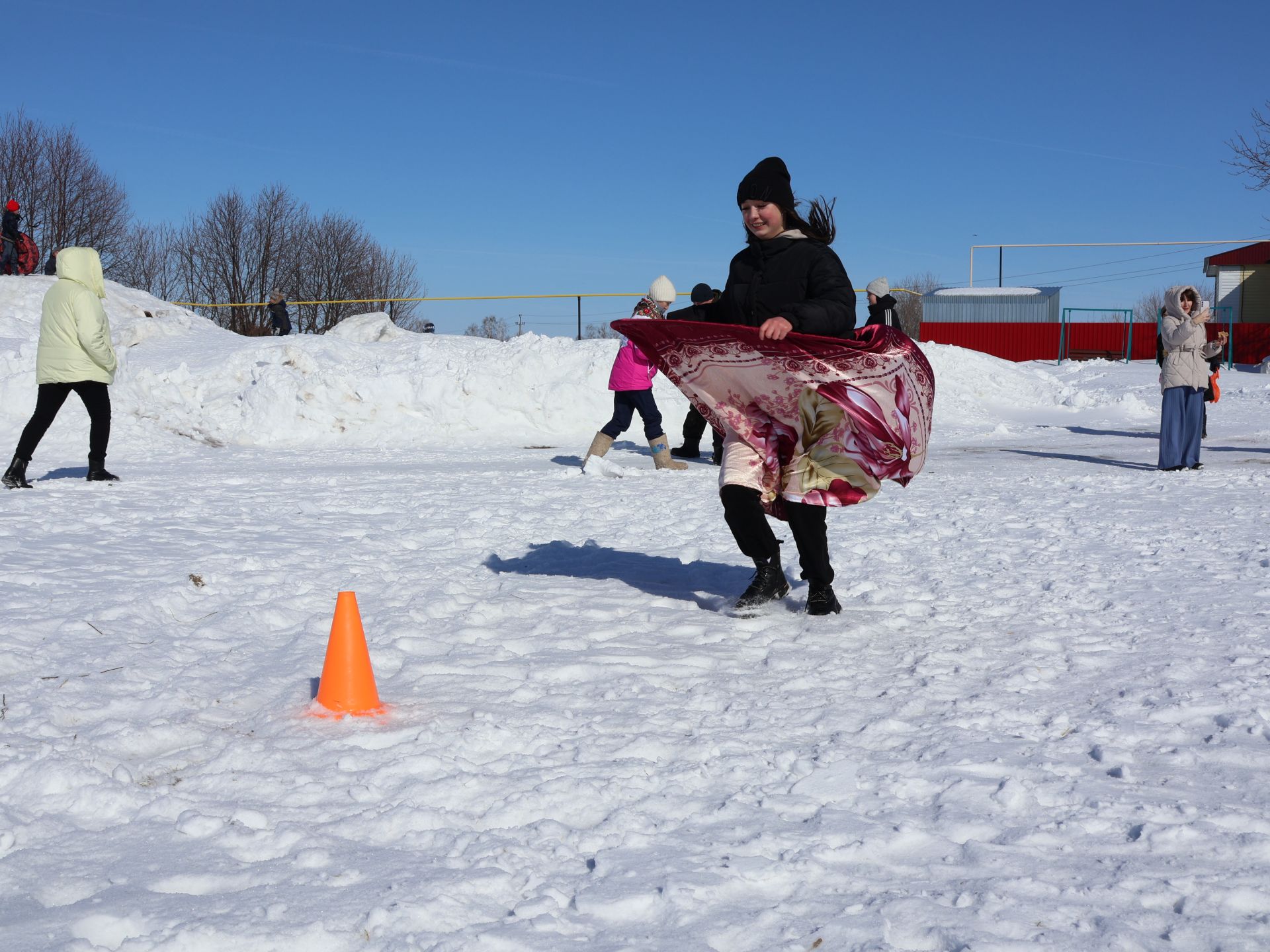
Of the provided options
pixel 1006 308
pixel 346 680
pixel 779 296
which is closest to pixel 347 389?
pixel 779 296

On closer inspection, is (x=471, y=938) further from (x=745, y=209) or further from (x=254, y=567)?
(x=254, y=567)

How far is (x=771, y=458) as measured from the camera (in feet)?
15.2

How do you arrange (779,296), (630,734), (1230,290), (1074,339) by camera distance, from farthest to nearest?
(1230,290) → (1074,339) → (779,296) → (630,734)

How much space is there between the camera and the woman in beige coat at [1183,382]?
10.3 meters

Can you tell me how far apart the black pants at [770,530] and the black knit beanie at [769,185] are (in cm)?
121

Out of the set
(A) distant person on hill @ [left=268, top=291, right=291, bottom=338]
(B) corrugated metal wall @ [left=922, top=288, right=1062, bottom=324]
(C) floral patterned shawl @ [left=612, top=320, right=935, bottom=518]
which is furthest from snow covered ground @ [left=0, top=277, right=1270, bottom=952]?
(B) corrugated metal wall @ [left=922, top=288, right=1062, bottom=324]

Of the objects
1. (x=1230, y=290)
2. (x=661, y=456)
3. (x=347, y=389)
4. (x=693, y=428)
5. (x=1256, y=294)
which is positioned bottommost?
(x=661, y=456)

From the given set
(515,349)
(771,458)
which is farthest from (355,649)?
(515,349)

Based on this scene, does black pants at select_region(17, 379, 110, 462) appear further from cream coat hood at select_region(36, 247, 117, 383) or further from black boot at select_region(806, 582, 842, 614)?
black boot at select_region(806, 582, 842, 614)

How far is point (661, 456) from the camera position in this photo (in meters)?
10.7

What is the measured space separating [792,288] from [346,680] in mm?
2387

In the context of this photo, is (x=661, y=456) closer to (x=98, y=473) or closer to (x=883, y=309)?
(x=883, y=309)

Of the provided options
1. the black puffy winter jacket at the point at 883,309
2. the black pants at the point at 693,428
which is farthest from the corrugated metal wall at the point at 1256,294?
the black pants at the point at 693,428

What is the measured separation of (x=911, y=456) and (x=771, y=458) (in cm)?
57
